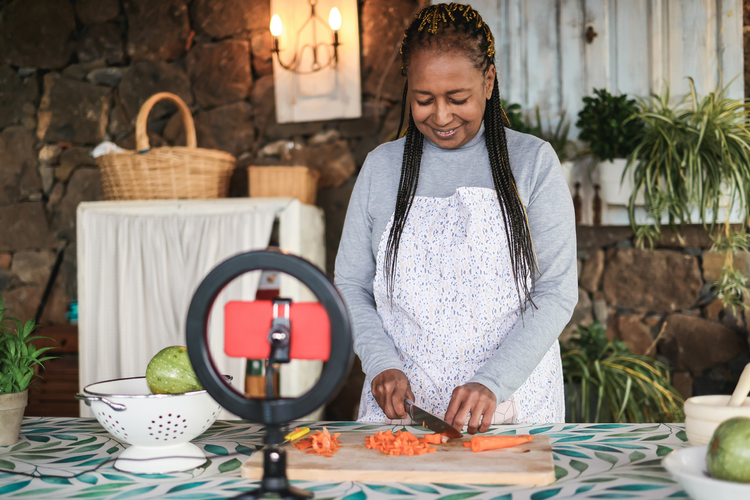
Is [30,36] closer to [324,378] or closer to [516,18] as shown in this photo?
[516,18]

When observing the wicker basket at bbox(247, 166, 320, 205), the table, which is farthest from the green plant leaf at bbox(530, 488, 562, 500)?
the wicker basket at bbox(247, 166, 320, 205)

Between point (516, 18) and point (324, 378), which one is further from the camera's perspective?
point (516, 18)

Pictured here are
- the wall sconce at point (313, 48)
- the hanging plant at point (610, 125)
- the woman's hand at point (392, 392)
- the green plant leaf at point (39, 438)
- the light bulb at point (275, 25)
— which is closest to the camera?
the green plant leaf at point (39, 438)

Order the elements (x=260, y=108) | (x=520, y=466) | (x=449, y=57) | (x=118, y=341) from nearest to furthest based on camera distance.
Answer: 1. (x=520, y=466)
2. (x=449, y=57)
3. (x=118, y=341)
4. (x=260, y=108)

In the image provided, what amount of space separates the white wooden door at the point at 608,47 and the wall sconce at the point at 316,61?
0.61m

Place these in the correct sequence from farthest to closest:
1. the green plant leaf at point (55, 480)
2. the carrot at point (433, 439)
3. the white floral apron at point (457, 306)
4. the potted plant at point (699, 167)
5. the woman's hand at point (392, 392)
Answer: the potted plant at point (699, 167), the white floral apron at point (457, 306), the woman's hand at point (392, 392), the carrot at point (433, 439), the green plant leaf at point (55, 480)

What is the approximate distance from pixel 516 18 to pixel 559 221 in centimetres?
177

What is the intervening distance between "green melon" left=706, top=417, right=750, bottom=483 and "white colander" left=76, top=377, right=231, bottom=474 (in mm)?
694

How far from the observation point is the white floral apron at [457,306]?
4.57 feet

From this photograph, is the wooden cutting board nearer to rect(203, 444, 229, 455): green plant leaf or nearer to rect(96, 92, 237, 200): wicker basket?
rect(203, 444, 229, 455): green plant leaf

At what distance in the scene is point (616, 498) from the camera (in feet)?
2.61

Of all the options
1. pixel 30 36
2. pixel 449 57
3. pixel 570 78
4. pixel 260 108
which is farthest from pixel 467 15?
pixel 30 36

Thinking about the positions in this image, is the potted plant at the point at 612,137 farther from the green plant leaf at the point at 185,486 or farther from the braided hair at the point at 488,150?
the green plant leaf at the point at 185,486

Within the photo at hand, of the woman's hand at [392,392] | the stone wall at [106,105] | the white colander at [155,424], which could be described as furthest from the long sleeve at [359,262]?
the stone wall at [106,105]
